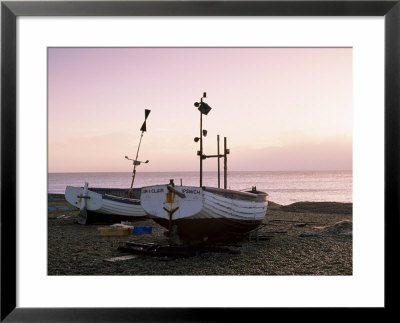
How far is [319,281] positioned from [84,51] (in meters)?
3.83

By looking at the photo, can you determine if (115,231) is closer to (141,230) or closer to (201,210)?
(141,230)

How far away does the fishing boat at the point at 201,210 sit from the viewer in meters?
7.94

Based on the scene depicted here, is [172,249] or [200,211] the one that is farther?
[200,211]

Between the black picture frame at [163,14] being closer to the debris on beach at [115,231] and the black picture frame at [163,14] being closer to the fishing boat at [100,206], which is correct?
the debris on beach at [115,231]

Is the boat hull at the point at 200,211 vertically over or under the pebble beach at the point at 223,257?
over

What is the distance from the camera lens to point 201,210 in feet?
26.5

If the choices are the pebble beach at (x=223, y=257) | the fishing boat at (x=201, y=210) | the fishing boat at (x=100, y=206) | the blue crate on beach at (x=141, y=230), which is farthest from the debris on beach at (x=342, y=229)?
the fishing boat at (x=100, y=206)

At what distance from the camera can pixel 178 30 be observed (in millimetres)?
4949

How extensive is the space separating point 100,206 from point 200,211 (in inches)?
233

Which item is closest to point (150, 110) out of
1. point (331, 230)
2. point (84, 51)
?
point (84, 51)

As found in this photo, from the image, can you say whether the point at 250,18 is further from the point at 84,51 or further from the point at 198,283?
the point at 198,283

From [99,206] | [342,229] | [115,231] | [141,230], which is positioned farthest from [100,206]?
[342,229]

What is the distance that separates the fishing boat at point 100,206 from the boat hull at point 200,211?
207 inches

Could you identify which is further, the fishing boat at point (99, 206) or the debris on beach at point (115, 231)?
the fishing boat at point (99, 206)
